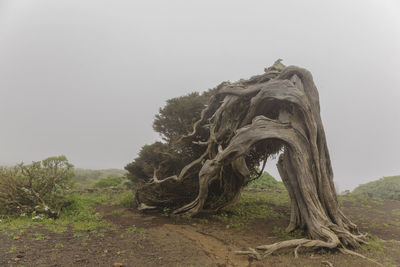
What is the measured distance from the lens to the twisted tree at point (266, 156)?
625 centimetres

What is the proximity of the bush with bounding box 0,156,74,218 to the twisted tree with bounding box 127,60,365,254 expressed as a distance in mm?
3129

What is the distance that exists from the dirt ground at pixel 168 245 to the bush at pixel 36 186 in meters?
2.33

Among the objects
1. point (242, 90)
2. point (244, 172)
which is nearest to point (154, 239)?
point (244, 172)

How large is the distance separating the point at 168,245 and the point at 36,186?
20.4 ft

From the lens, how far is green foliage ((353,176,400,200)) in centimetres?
1498

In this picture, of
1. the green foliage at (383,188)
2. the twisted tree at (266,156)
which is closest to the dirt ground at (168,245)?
the twisted tree at (266,156)

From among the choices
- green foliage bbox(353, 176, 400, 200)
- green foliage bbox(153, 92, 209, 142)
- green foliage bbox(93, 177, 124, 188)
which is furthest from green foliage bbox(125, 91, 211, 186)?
green foliage bbox(353, 176, 400, 200)

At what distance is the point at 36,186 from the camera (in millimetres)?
8352

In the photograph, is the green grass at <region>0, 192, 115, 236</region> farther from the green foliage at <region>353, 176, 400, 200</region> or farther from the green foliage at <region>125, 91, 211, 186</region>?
the green foliage at <region>353, 176, 400, 200</region>

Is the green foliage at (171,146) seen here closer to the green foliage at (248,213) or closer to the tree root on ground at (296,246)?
the green foliage at (248,213)

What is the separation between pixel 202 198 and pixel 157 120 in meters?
4.23

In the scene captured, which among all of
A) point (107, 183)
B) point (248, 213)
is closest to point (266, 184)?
point (248, 213)

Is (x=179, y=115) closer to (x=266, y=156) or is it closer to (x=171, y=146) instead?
(x=171, y=146)

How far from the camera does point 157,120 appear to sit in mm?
10250
